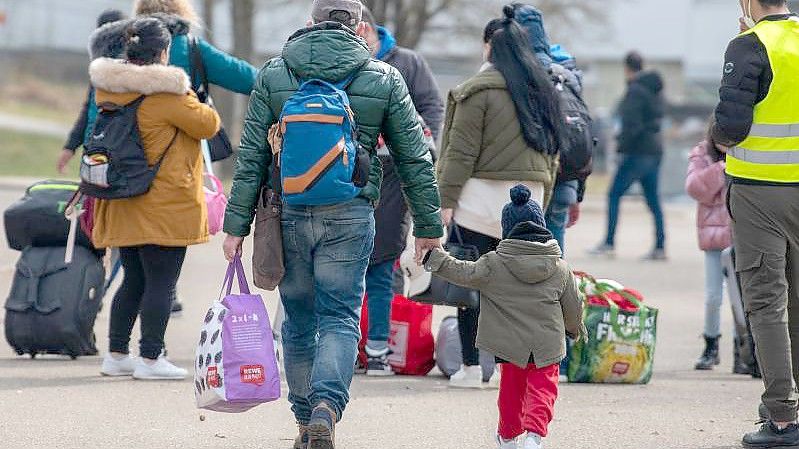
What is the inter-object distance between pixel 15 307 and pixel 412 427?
2.59m

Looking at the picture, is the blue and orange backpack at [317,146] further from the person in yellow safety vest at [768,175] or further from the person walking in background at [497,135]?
the person walking in background at [497,135]

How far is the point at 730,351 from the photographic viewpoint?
385 inches

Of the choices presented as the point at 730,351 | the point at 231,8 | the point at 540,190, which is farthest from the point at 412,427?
the point at 231,8

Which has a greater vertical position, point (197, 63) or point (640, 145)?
point (197, 63)

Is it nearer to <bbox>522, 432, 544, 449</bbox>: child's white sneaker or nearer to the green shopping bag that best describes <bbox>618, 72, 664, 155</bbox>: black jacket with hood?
the green shopping bag

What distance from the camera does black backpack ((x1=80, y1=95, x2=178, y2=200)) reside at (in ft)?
24.0

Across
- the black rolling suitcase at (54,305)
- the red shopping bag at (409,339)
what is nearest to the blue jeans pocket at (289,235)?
the red shopping bag at (409,339)

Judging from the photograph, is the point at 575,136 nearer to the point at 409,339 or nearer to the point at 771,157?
the point at 409,339

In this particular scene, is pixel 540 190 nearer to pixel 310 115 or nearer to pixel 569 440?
pixel 569 440

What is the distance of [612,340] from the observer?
7887 mm

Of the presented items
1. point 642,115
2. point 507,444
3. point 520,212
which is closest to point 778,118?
point 520,212

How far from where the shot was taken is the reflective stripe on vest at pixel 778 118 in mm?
6176

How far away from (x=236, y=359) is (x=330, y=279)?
0.46 metres

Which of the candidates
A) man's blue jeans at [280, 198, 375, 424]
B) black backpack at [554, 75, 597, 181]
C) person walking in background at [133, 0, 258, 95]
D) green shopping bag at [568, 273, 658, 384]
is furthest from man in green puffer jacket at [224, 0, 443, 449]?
green shopping bag at [568, 273, 658, 384]
